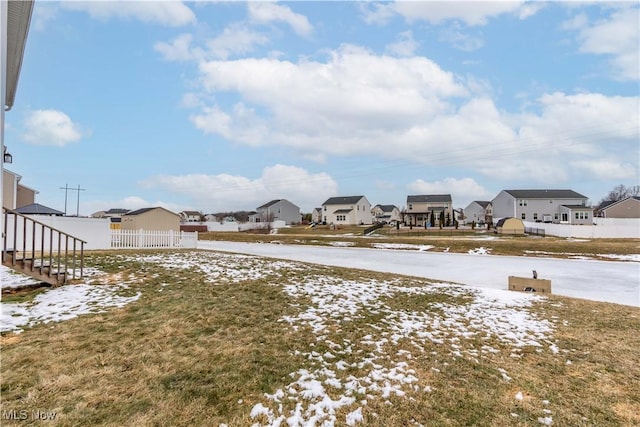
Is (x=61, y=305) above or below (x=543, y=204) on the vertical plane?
below

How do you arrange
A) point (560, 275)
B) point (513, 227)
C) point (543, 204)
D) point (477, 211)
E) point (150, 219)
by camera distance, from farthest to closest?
point (477, 211)
point (543, 204)
point (513, 227)
point (150, 219)
point (560, 275)

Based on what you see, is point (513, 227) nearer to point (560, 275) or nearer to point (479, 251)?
point (479, 251)

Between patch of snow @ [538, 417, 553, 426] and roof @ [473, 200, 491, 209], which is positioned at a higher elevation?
roof @ [473, 200, 491, 209]

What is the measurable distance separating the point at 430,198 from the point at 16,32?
70.3m

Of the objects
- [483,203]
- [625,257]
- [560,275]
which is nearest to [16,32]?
[560,275]

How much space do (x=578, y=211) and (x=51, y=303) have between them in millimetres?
64306

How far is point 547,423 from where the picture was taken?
315 cm

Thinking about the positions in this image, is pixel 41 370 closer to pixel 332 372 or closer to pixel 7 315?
pixel 7 315

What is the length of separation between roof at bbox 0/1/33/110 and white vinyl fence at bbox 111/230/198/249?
11.9 meters

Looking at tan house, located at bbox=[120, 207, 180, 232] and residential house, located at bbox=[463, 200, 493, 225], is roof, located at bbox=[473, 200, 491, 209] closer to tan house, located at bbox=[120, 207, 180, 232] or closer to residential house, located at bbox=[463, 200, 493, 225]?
residential house, located at bbox=[463, 200, 493, 225]

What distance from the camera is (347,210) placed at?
73.3 m

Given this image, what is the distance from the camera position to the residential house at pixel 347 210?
72562mm

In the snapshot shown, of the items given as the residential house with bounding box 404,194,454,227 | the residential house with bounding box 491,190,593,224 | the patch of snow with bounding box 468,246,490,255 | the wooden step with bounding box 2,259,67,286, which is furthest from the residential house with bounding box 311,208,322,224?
the wooden step with bounding box 2,259,67,286

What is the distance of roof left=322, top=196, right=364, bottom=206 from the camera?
74.2 metres
